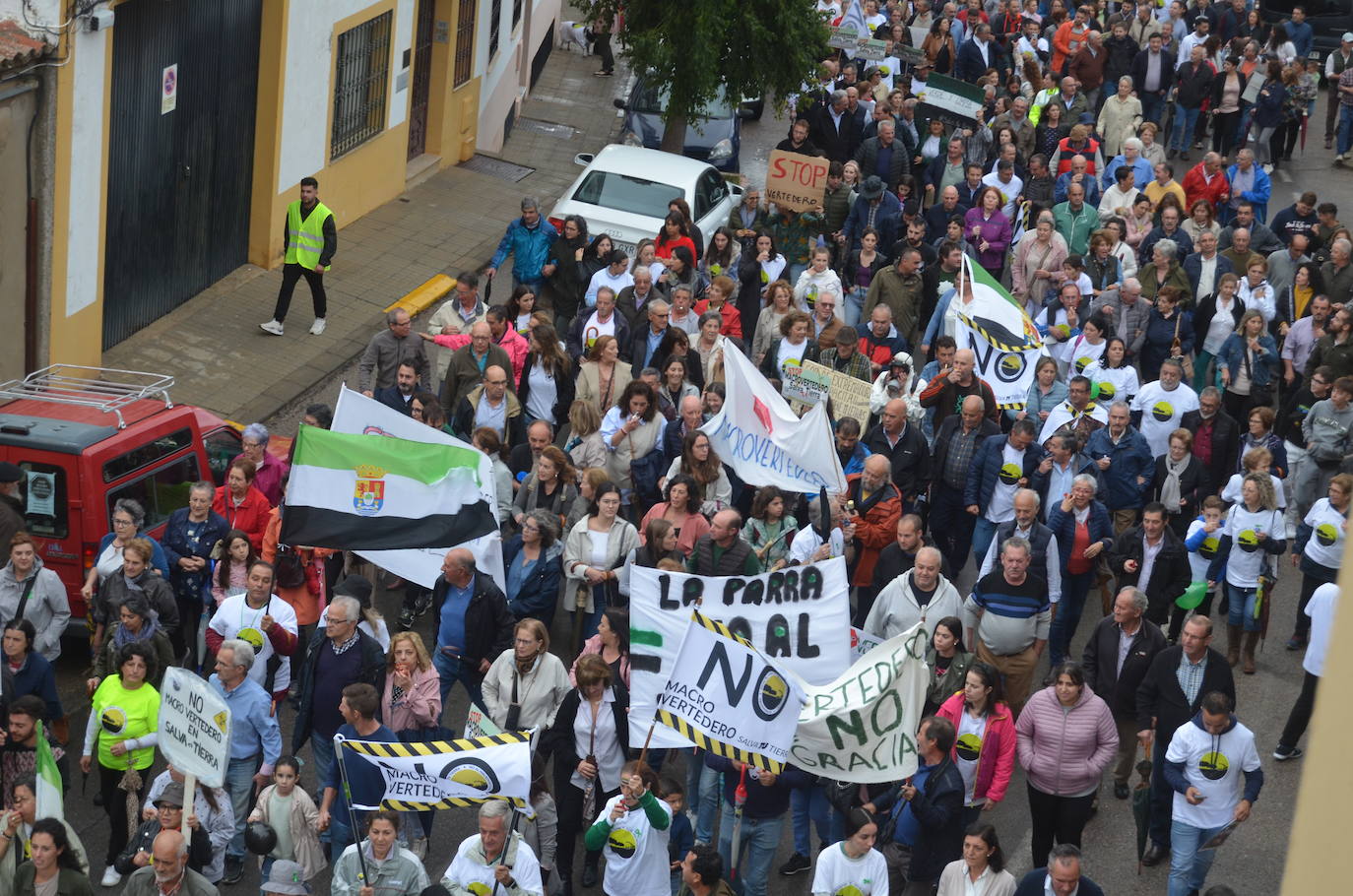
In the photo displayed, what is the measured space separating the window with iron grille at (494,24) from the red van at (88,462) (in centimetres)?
1377

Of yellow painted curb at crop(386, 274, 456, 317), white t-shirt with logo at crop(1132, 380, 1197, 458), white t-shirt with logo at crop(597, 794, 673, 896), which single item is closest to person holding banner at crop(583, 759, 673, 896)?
white t-shirt with logo at crop(597, 794, 673, 896)

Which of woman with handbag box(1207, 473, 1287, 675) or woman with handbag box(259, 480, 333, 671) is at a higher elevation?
woman with handbag box(1207, 473, 1287, 675)

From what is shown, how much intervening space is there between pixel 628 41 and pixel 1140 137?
5937 millimetres

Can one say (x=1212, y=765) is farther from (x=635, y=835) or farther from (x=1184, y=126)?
(x=1184, y=126)

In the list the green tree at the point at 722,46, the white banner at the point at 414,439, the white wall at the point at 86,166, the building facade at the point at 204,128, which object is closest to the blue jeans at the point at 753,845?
the white banner at the point at 414,439

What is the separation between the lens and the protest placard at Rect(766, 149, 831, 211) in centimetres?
Result: 1916

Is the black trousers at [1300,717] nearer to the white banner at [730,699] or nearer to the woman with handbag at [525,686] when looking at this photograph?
the white banner at [730,699]

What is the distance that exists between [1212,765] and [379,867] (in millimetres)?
4407

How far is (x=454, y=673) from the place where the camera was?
11.7 metres

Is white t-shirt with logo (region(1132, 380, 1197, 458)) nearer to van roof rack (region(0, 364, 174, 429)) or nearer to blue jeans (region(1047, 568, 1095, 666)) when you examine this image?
blue jeans (region(1047, 568, 1095, 666))

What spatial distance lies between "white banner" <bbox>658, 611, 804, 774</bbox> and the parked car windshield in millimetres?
10415

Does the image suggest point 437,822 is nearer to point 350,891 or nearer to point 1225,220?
point 350,891

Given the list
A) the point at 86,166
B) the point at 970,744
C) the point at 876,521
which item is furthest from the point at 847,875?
the point at 86,166

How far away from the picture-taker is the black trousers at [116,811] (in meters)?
10.6
